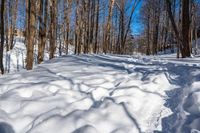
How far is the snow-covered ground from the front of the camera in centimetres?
424

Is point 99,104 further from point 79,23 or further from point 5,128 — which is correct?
point 79,23

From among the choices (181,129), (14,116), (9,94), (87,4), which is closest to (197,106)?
(181,129)

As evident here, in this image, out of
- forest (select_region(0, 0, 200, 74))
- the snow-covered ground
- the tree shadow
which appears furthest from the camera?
forest (select_region(0, 0, 200, 74))

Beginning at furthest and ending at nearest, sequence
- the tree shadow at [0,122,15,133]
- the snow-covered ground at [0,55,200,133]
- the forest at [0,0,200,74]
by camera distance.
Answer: the forest at [0,0,200,74], the snow-covered ground at [0,55,200,133], the tree shadow at [0,122,15,133]

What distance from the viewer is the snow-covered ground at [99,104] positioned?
424 centimetres

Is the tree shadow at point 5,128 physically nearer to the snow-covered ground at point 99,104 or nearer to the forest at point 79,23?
the snow-covered ground at point 99,104

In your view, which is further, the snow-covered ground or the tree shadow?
the snow-covered ground

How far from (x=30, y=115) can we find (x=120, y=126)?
132cm

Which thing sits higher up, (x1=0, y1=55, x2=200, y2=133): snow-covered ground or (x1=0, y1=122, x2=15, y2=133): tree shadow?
(x1=0, y1=55, x2=200, y2=133): snow-covered ground

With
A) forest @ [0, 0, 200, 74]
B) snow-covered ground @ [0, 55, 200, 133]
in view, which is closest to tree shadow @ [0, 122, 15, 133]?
snow-covered ground @ [0, 55, 200, 133]

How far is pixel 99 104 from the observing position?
5047 millimetres

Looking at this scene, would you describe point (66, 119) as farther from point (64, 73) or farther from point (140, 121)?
point (64, 73)

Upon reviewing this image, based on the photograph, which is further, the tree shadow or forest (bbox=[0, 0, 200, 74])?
forest (bbox=[0, 0, 200, 74])

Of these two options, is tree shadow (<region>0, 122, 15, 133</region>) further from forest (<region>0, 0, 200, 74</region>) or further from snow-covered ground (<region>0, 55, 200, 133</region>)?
forest (<region>0, 0, 200, 74</region>)
